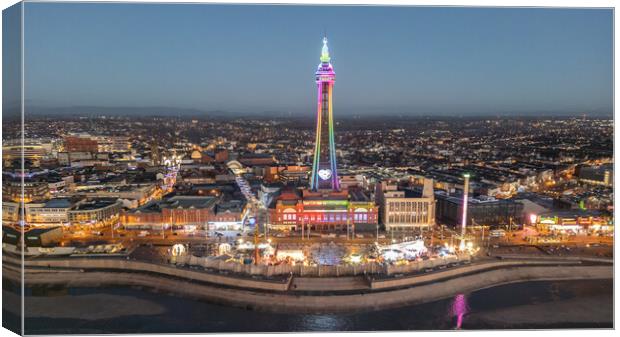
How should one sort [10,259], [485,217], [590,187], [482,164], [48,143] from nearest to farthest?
[10,259], [485,217], [590,187], [48,143], [482,164]

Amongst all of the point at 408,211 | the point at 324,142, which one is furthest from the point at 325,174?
the point at 408,211

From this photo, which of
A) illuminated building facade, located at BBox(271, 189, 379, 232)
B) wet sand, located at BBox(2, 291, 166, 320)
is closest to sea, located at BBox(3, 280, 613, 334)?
wet sand, located at BBox(2, 291, 166, 320)

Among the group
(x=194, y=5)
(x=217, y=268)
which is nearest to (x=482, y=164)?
(x=217, y=268)

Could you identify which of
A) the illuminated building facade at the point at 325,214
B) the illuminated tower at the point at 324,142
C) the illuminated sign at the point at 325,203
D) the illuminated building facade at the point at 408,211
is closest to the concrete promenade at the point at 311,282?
the illuminated building facade at the point at 408,211

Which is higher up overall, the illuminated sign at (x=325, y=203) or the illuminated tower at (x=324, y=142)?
the illuminated tower at (x=324, y=142)

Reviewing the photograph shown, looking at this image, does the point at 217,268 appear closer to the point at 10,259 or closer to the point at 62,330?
the point at 62,330

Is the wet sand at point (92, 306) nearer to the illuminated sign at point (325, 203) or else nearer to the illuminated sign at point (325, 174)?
the illuminated sign at point (325, 203)
